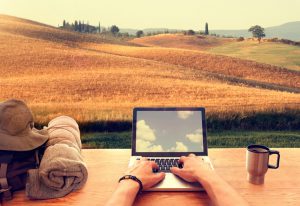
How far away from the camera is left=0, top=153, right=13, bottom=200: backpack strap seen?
94 centimetres

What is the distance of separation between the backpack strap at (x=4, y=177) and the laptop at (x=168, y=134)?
356 mm

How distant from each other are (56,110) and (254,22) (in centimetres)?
227

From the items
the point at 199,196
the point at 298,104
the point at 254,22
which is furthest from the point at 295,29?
the point at 199,196

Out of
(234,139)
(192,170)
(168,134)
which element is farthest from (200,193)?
(234,139)

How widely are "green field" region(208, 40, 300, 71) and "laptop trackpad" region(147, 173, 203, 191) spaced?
4069 millimetres

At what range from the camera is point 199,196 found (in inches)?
38.7

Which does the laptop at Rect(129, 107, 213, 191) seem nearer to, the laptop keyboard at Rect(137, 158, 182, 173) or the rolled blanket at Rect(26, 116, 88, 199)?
the laptop keyboard at Rect(137, 158, 182, 173)

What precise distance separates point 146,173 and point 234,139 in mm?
2556

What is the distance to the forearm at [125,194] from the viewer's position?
884mm

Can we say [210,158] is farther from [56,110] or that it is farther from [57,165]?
[56,110]

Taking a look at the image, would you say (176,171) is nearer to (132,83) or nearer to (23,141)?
(23,141)

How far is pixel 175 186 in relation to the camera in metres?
1.02

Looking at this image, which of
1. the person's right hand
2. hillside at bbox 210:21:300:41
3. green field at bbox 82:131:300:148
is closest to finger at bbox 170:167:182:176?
the person's right hand

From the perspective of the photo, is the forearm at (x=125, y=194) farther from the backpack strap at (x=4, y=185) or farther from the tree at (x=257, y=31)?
the tree at (x=257, y=31)
